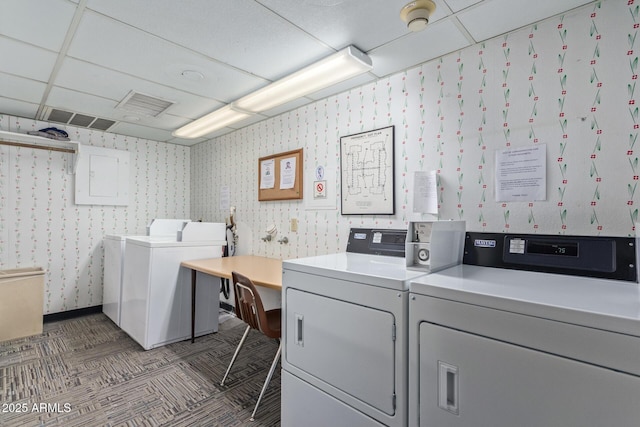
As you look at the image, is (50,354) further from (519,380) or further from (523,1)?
(523,1)

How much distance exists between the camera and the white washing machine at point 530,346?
818 millimetres

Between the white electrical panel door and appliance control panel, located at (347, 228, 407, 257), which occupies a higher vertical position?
appliance control panel, located at (347, 228, 407, 257)

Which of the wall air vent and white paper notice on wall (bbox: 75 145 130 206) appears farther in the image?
white paper notice on wall (bbox: 75 145 130 206)

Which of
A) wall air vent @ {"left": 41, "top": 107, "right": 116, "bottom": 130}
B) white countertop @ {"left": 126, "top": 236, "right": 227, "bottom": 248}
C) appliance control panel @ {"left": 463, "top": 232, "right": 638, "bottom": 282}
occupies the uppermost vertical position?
wall air vent @ {"left": 41, "top": 107, "right": 116, "bottom": 130}

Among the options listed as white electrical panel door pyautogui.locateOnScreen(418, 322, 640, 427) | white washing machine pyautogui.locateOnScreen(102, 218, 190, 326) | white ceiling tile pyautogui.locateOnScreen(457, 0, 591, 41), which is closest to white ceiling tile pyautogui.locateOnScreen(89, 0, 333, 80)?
white ceiling tile pyautogui.locateOnScreen(457, 0, 591, 41)

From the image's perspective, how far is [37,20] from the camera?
1.62m

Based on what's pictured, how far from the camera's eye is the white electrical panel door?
821 millimetres

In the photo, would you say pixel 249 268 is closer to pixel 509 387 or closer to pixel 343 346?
pixel 343 346

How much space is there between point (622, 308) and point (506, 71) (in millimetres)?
1369

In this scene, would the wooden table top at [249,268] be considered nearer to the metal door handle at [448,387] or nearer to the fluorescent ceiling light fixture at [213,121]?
the metal door handle at [448,387]

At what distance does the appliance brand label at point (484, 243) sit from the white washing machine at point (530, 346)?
30cm

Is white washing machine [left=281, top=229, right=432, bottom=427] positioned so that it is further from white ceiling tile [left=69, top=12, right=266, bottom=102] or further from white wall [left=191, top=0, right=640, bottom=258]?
white ceiling tile [left=69, top=12, right=266, bottom=102]

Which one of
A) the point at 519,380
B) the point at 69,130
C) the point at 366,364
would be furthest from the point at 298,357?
the point at 69,130

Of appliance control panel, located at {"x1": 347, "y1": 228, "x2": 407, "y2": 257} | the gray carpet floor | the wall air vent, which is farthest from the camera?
the wall air vent
